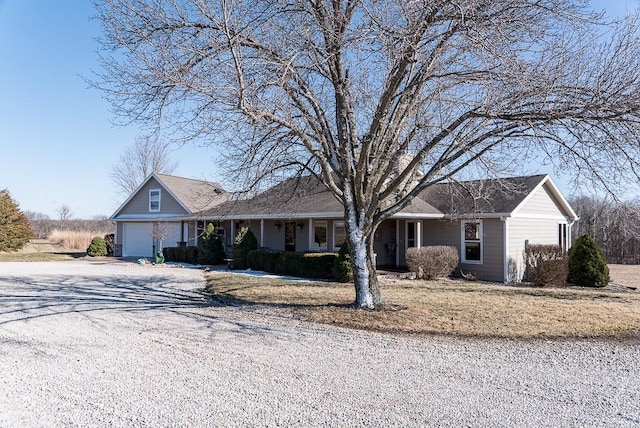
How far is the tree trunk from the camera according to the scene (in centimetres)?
934

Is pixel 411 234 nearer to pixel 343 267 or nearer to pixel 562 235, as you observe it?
pixel 343 267

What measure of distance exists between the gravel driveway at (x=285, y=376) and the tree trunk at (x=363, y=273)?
1694mm

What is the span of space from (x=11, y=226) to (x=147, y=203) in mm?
10104

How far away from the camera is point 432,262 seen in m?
16.0

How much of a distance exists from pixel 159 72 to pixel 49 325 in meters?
4.68

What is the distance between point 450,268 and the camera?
16.3 meters

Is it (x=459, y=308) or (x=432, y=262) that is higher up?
(x=432, y=262)

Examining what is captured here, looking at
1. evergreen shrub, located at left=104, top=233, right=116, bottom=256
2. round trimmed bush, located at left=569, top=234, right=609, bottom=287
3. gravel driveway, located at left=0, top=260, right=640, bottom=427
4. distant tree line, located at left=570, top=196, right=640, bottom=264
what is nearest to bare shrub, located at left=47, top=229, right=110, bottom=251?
evergreen shrub, located at left=104, top=233, right=116, bottom=256

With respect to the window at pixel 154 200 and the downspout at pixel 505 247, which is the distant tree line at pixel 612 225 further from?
the window at pixel 154 200

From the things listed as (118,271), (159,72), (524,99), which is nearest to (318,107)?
(159,72)

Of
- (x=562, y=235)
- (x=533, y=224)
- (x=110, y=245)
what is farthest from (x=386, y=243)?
(x=110, y=245)

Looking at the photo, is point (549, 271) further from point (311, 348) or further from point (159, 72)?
point (159, 72)

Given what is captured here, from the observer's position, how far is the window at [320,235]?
19.9 m

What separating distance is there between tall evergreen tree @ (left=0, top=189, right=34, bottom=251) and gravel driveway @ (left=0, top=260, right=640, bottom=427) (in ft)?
83.3
